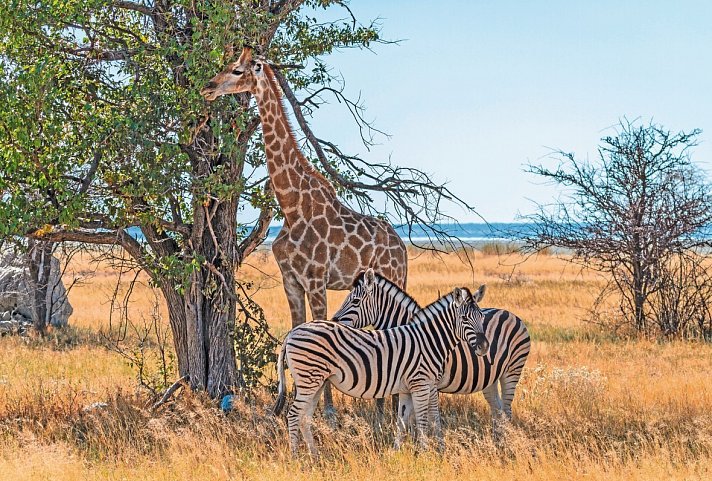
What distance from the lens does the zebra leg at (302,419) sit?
7.74 meters

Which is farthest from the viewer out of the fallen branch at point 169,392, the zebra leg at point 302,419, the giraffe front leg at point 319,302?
the fallen branch at point 169,392

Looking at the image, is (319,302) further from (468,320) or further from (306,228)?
(468,320)

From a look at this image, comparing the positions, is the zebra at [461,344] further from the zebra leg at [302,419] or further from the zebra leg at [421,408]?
the zebra leg at [302,419]

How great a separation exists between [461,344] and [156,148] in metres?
3.83

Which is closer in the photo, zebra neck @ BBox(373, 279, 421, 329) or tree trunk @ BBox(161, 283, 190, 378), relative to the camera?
zebra neck @ BBox(373, 279, 421, 329)

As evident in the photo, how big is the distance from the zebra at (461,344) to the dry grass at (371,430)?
49 cm

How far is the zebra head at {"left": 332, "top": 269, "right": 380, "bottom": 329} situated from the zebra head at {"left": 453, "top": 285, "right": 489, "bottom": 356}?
870 millimetres

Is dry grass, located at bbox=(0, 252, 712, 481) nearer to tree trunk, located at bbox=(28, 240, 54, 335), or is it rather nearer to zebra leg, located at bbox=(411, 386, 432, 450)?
zebra leg, located at bbox=(411, 386, 432, 450)

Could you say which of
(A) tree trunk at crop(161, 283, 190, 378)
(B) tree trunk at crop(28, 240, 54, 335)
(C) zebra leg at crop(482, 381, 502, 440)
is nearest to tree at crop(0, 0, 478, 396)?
(A) tree trunk at crop(161, 283, 190, 378)

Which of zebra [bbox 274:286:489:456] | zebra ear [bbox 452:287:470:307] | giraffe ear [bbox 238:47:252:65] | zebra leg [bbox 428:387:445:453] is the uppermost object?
giraffe ear [bbox 238:47:252:65]

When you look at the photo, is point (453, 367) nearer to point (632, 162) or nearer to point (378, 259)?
point (378, 259)

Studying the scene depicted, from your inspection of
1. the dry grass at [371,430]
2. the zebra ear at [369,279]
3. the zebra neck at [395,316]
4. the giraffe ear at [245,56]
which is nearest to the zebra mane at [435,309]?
the zebra neck at [395,316]

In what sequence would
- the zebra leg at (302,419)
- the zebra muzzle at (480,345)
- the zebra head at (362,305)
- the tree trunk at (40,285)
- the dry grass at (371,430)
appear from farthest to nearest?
1. the tree trunk at (40,285)
2. the zebra head at (362,305)
3. the zebra muzzle at (480,345)
4. the zebra leg at (302,419)
5. the dry grass at (371,430)

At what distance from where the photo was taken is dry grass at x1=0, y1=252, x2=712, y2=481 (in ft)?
24.8
